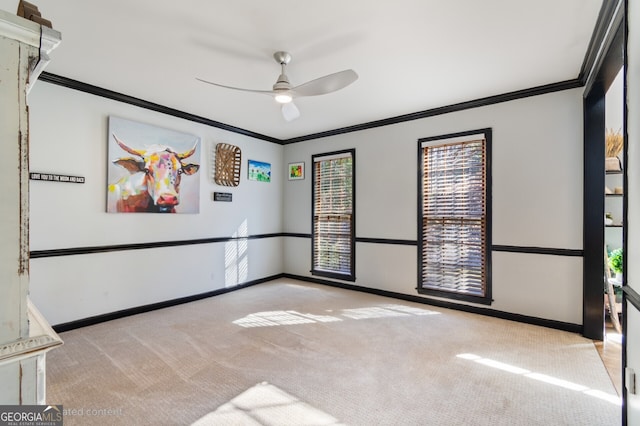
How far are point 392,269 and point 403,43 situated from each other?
3.00 meters

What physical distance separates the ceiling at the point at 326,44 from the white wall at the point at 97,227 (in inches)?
16.7

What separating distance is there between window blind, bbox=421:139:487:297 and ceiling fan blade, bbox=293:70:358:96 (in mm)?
2111

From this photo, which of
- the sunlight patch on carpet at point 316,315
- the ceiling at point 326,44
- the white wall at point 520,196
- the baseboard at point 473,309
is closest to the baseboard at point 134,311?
the sunlight patch on carpet at point 316,315

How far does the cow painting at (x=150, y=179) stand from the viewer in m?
3.62

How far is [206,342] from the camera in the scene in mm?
2973

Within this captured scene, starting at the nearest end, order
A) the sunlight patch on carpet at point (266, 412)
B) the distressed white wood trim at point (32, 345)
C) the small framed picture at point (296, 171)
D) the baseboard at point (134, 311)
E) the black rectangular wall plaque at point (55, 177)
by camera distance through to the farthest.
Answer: the distressed white wood trim at point (32, 345), the sunlight patch on carpet at point (266, 412), the black rectangular wall plaque at point (55, 177), the baseboard at point (134, 311), the small framed picture at point (296, 171)

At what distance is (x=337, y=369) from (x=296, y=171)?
3.85 m

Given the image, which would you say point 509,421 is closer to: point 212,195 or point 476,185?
point 476,185

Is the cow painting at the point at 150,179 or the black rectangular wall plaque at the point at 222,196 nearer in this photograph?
the cow painting at the point at 150,179

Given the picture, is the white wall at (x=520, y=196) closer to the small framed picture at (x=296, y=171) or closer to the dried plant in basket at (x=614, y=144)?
the dried plant in basket at (x=614, y=144)

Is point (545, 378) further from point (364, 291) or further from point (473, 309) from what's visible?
point (364, 291)

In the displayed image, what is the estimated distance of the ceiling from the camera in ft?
6.92

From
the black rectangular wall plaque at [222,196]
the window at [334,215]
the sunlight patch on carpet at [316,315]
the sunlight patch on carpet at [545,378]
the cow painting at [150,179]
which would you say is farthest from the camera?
the window at [334,215]

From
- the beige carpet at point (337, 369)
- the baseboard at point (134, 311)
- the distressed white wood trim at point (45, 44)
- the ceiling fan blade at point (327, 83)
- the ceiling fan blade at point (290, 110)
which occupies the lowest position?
the beige carpet at point (337, 369)
